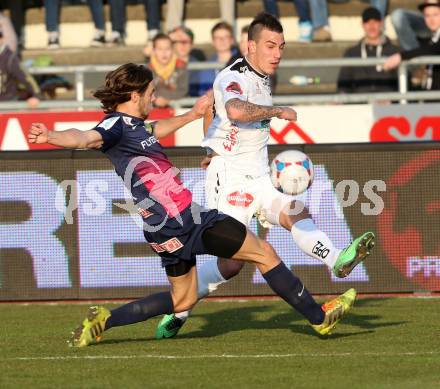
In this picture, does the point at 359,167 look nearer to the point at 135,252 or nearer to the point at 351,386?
the point at 135,252

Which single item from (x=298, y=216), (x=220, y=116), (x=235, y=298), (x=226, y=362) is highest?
(x=220, y=116)

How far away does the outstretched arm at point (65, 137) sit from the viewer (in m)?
7.95

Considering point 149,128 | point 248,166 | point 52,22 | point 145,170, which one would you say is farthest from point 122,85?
point 52,22

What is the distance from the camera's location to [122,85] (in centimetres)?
897

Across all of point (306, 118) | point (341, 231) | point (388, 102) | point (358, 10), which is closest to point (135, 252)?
point (341, 231)

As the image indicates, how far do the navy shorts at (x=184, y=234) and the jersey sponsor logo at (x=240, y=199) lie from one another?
691mm

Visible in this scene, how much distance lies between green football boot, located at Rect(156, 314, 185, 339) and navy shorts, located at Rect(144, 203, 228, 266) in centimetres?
81

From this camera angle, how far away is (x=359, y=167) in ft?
41.4

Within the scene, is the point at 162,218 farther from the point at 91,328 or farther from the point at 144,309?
the point at 91,328

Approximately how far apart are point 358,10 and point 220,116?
9203 mm

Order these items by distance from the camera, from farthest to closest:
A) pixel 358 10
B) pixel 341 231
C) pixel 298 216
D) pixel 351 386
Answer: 1. pixel 358 10
2. pixel 341 231
3. pixel 298 216
4. pixel 351 386

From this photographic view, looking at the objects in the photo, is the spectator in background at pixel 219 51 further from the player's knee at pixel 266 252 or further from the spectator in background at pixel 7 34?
the player's knee at pixel 266 252

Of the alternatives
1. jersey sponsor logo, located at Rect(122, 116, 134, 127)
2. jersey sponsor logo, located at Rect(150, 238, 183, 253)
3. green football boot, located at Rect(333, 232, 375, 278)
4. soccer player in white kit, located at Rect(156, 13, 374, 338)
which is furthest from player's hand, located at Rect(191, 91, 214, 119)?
green football boot, located at Rect(333, 232, 375, 278)

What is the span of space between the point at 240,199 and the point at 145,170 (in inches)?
44.0
